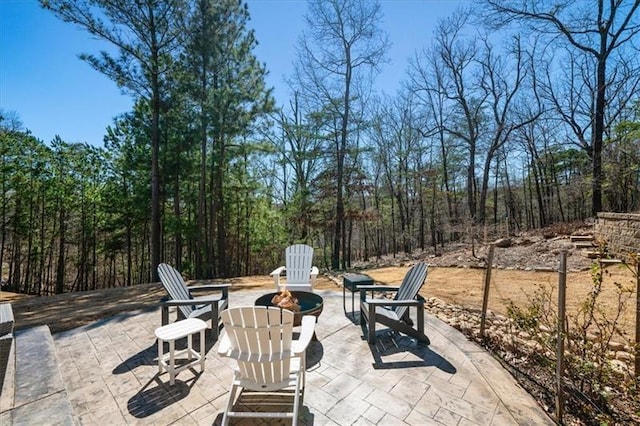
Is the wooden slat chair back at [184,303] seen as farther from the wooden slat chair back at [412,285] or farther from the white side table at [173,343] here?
the wooden slat chair back at [412,285]

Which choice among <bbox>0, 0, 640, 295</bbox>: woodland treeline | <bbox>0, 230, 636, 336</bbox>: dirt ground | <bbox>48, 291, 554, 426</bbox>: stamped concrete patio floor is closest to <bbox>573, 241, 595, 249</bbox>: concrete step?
<bbox>0, 230, 636, 336</bbox>: dirt ground

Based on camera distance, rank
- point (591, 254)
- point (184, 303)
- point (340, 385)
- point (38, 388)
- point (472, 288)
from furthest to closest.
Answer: point (591, 254)
point (472, 288)
point (184, 303)
point (340, 385)
point (38, 388)

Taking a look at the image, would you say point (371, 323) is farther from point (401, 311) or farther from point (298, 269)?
point (298, 269)

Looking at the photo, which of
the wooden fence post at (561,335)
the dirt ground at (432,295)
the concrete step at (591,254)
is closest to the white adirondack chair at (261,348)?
the wooden fence post at (561,335)

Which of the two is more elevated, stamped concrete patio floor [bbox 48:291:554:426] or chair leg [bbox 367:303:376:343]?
chair leg [bbox 367:303:376:343]

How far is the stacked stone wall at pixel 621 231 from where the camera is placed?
606 centimetres

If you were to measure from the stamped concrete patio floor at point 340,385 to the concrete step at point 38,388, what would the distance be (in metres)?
0.11

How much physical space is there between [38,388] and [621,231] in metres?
10.2

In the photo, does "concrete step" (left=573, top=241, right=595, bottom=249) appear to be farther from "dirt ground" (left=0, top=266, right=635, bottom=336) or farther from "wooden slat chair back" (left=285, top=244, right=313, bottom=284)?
"wooden slat chair back" (left=285, top=244, right=313, bottom=284)

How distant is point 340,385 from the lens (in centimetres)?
227

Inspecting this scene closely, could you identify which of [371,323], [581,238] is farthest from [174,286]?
[581,238]

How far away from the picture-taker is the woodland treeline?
8.27 meters

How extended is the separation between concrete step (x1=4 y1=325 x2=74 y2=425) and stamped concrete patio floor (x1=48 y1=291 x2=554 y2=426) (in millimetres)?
113

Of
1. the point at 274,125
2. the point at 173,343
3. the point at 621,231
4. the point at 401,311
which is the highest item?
the point at 274,125
